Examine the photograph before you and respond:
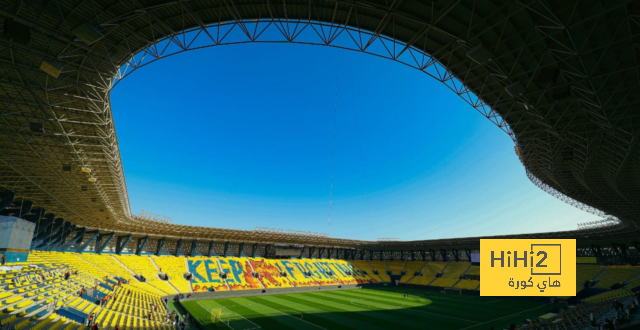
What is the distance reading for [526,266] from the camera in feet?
69.7

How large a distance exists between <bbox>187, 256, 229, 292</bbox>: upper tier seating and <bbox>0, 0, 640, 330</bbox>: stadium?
596 mm

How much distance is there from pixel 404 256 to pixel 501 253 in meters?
59.9

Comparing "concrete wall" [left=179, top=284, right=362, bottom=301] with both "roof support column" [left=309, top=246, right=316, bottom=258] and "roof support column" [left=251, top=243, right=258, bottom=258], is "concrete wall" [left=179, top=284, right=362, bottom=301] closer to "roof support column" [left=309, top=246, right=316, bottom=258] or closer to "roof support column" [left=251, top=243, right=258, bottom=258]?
"roof support column" [left=251, top=243, right=258, bottom=258]

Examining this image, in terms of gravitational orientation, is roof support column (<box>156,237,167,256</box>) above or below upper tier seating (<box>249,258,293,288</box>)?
above

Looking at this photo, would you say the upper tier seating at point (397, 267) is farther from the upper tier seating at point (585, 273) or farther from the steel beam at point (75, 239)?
the steel beam at point (75, 239)

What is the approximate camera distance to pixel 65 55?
43.9ft

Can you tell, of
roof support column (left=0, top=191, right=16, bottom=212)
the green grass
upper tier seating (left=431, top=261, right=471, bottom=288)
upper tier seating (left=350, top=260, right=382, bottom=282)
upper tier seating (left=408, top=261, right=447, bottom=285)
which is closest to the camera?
roof support column (left=0, top=191, right=16, bottom=212)

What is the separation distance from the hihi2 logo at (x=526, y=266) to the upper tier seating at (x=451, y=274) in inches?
1634

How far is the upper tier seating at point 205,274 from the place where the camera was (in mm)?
49188

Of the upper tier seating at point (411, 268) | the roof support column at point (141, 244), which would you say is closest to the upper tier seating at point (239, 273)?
the roof support column at point (141, 244)

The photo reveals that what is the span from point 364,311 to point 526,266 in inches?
862

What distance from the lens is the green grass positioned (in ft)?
102

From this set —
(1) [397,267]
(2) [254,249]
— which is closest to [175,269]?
(2) [254,249]

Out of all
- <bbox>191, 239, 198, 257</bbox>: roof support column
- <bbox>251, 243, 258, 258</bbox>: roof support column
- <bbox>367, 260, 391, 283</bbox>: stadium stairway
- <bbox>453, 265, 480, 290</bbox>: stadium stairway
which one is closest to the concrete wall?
<bbox>367, 260, 391, 283</bbox>: stadium stairway
